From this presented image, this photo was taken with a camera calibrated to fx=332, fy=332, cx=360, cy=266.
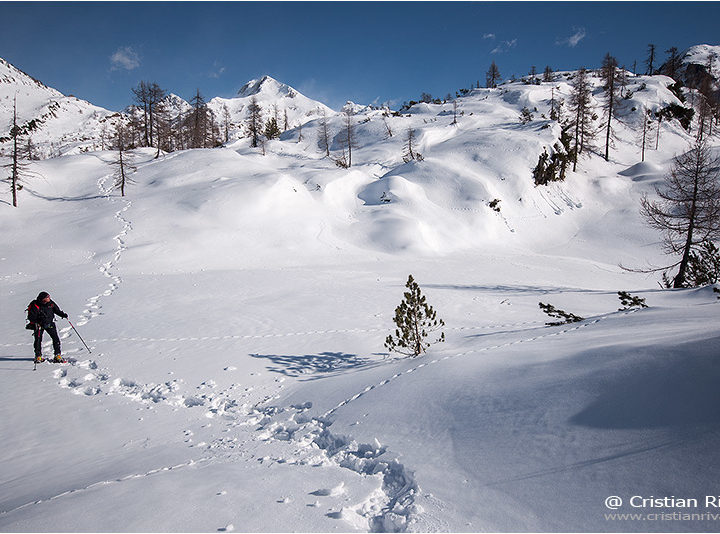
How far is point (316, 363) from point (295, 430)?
3117mm

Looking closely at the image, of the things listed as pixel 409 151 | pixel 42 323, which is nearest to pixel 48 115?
pixel 409 151

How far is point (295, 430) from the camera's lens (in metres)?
5.52

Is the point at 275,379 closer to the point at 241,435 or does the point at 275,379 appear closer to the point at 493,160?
the point at 241,435

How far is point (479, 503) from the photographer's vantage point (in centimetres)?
323

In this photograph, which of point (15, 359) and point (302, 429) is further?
point (15, 359)

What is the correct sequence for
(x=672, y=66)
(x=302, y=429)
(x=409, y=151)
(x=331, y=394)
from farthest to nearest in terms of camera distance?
(x=672, y=66) → (x=409, y=151) → (x=331, y=394) → (x=302, y=429)

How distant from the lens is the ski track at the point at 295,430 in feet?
11.3

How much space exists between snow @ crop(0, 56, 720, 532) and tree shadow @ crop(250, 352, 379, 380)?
75 mm

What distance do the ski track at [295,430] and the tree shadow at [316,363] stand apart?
2.02 feet

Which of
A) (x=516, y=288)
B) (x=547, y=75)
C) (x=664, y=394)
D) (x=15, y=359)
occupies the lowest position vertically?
(x=15, y=359)

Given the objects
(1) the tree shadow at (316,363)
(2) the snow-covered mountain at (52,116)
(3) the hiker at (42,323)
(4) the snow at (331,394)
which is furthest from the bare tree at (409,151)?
(2) the snow-covered mountain at (52,116)

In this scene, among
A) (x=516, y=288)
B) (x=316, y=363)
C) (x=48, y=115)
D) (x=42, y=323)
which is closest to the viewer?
(x=316, y=363)

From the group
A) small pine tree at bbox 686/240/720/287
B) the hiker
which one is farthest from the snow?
small pine tree at bbox 686/240/720/287

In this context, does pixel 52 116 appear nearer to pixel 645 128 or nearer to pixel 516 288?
pixel 516 288
